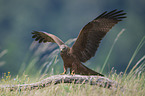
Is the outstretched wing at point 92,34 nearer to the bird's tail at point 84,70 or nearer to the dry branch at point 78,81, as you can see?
the bird's tail at point 84,70

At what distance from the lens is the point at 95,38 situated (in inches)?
148

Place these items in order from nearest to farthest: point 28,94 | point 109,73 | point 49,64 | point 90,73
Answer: point 28,94 → point 90,73 → point 109,73 → point 49,64

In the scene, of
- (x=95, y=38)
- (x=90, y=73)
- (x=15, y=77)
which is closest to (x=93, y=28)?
(x=95, y=38)

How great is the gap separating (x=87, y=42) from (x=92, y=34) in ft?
0.61

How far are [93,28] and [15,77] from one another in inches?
81.1

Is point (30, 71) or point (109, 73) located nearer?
point (109, 73)

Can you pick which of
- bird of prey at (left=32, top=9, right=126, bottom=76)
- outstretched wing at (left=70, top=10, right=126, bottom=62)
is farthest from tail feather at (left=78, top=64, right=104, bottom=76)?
outstretched wing at (left=70, top=10, right=126, bottom=62)

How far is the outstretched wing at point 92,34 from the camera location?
360 centimetres

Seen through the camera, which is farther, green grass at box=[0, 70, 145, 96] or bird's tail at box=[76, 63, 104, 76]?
bird's tail at box=[76, 63, 104, 76]

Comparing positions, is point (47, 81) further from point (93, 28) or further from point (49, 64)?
point (93, 28)

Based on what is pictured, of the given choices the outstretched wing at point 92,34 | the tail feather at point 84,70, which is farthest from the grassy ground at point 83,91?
the outstretched wing at point 92,34

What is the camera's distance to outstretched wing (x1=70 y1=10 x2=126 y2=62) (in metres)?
3.60

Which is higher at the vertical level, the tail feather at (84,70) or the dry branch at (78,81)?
the tail feather at (84,70)

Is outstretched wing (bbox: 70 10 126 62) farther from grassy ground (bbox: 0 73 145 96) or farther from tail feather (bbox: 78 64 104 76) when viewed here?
grassy ground (bbox: 0 73 145 96)
